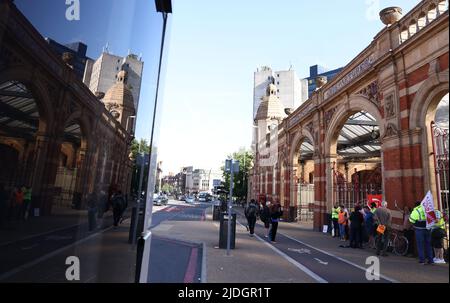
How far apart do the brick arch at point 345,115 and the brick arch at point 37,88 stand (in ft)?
33.3

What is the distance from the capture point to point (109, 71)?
136 centimetres

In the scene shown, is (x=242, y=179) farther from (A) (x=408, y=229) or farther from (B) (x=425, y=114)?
(B) (x=425, y=114)

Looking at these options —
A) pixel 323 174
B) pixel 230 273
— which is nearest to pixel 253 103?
pixel 323 174

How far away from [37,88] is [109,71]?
471 millimetres

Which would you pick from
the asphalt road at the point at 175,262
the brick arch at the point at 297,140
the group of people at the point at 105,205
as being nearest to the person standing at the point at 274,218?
the asphalt road at the point at 175,262

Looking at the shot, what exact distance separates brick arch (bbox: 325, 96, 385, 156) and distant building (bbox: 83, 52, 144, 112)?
948 centimetres

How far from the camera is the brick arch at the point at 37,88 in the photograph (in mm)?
790

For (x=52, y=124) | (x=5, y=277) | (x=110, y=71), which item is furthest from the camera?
(x=110, y=71)

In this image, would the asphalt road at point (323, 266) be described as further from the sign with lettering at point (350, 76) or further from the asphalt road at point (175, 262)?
the sign with lettering at point (350, 76)

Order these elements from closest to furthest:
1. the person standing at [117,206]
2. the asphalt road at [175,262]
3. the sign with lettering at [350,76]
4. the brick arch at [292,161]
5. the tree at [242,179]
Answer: the person standing at [117,206] → the asphalt road at [175,262] → the sign with lettering at [350,76] → the brick arch at [292,161] → the tree at [242,179]

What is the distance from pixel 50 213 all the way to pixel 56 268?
204mm

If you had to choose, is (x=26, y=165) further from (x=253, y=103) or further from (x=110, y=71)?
(x=253, y=103)

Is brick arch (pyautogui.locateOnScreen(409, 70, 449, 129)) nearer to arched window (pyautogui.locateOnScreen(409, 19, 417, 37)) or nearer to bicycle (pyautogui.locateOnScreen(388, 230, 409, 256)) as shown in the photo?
arched window (pyautogui.locateOnScreen(409, 19, 417, 37))
